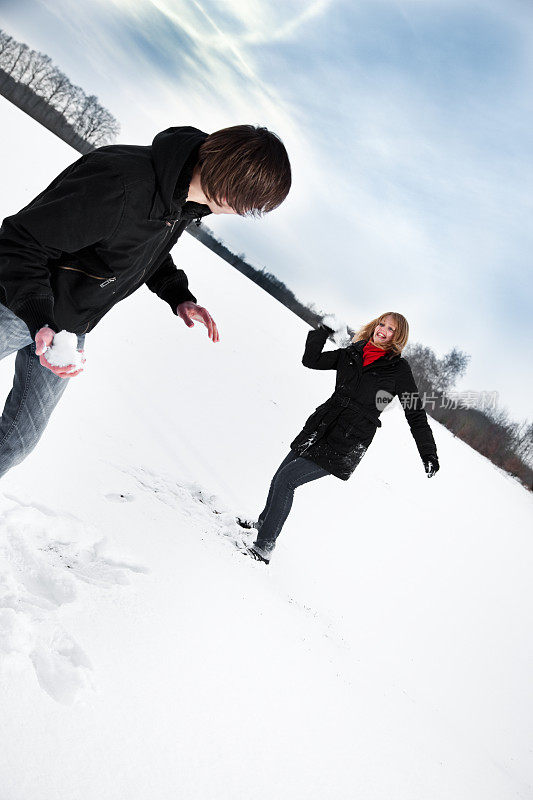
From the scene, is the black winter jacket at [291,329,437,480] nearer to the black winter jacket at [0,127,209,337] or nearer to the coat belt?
the coat belt

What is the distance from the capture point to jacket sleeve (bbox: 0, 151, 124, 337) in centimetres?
136

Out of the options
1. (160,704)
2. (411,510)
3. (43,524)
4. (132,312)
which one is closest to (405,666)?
(160,704)

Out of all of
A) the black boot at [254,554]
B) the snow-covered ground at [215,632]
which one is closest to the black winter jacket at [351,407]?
the black boot at [254,554]

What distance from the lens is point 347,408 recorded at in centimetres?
326

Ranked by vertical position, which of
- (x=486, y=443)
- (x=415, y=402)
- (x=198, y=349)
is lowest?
(x=198, y=349)

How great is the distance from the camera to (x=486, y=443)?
38.6 meters

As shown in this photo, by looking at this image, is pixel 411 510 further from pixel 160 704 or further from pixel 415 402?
pixel 160 704

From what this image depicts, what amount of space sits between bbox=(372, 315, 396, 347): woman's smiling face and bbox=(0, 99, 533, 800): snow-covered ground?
180 centimetres

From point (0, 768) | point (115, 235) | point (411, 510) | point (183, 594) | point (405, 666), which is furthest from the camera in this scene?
point (411, 510)

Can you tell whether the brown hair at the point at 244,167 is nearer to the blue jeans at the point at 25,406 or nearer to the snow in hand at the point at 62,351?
the snow in hand at the point at 62,351

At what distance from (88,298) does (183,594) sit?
4.67 feet

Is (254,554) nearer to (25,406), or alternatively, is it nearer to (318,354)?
(318,354)

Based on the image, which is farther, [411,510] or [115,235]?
[411,510]

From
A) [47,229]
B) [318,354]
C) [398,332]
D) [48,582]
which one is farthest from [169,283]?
[398,332]
